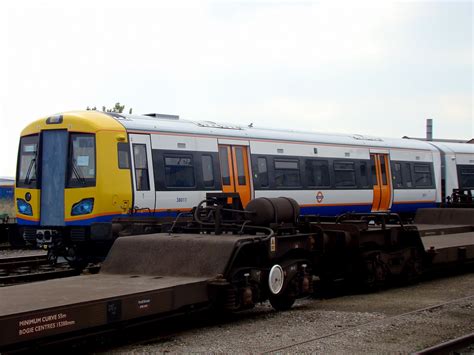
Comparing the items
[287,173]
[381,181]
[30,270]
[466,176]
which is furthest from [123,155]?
[466,176]

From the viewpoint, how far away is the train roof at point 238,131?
1513cm

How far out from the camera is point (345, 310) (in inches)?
406

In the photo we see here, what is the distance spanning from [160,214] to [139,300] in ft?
24.1

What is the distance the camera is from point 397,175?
22188 mm

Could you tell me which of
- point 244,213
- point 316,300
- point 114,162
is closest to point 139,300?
point 244,213

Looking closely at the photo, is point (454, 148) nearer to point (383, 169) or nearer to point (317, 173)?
point (383, 169)

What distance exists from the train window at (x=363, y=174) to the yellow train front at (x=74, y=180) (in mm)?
8620

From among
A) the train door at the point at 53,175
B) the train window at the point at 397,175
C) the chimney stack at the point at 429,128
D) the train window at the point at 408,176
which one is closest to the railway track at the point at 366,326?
the train door at the point at 53,175

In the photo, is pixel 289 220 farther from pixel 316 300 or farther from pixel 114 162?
pixel 114 162

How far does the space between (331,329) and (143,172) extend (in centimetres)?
686

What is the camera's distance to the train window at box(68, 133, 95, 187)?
14188 mm

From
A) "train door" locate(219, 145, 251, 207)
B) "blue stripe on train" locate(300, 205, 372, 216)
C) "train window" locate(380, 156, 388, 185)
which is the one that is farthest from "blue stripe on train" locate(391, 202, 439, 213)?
"train door" locate(219, 145, 251, 207)

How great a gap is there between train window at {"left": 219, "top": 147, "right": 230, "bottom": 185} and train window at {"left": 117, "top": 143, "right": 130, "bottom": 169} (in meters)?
2.75

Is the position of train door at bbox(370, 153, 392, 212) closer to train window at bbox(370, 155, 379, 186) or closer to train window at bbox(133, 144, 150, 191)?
train window at bbox(370, 155, 379, 186)
